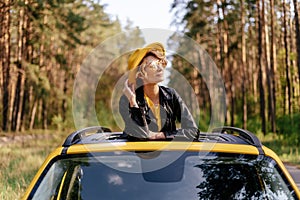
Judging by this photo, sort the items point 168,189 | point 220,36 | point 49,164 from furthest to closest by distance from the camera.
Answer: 1. point 220,36
2. point 168,189
3. point 49,164

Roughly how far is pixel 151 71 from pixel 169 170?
79 cm

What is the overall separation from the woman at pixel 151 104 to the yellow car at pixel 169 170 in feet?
0.53

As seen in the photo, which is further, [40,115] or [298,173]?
[40,115]

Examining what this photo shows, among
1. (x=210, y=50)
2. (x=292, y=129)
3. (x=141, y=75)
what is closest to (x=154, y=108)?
(x=141, y=75)

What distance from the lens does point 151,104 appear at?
3.83m

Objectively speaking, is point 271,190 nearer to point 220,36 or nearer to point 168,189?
point 168,189

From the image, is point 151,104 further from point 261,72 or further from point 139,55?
point 261,72

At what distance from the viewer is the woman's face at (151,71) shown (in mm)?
3703

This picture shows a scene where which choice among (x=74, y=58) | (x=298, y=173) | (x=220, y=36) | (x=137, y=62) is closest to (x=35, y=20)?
(x=220, y=36)

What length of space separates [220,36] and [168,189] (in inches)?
1323

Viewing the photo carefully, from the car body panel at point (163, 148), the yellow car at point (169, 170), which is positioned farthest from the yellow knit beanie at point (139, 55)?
the car body panel at point (163, 148)

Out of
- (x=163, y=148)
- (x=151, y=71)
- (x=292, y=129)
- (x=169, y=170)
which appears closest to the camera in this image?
(x=163, y=148)

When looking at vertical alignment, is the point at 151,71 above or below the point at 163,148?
above

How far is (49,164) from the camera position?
9.99ft
